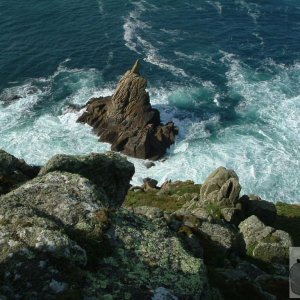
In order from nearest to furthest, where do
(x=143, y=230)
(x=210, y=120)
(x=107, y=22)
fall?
(x=143, y=230)
(x=210, y=120)
(x=107, y=22)

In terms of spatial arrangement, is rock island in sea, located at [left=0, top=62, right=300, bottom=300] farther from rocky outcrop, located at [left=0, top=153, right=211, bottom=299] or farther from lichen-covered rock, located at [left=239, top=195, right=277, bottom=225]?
lichen-covered rock, located at [left=239, top=195, right=277, bottom=225]

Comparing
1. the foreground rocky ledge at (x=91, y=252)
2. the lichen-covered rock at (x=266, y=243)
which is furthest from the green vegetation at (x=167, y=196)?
the foreground rocky ledge at (x=91, y=252)

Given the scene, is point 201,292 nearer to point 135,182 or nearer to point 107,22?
point 135,182

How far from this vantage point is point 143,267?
1802 cm

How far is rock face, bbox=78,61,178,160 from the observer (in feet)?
264

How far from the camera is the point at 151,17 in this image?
120 m

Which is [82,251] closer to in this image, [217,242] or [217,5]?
[217,242]

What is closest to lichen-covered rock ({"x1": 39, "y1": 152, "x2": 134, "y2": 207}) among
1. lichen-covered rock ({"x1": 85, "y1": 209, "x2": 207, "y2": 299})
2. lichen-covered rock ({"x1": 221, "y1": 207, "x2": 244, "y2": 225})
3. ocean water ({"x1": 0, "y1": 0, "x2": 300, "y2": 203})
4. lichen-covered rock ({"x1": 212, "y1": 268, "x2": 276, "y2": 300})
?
lichen-covered rock ({"x1": 212, "y1": 268, "x2": 276, "y2": 300})

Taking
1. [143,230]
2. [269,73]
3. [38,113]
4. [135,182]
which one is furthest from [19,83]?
[143,230]

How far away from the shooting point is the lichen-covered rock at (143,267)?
55.2 feet

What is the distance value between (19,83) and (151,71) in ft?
86.1

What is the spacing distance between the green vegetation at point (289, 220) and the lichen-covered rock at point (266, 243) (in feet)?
27.4

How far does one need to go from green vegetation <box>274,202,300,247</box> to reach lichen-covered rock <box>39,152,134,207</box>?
2327 centimetres

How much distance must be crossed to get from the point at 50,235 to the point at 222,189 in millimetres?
37267
